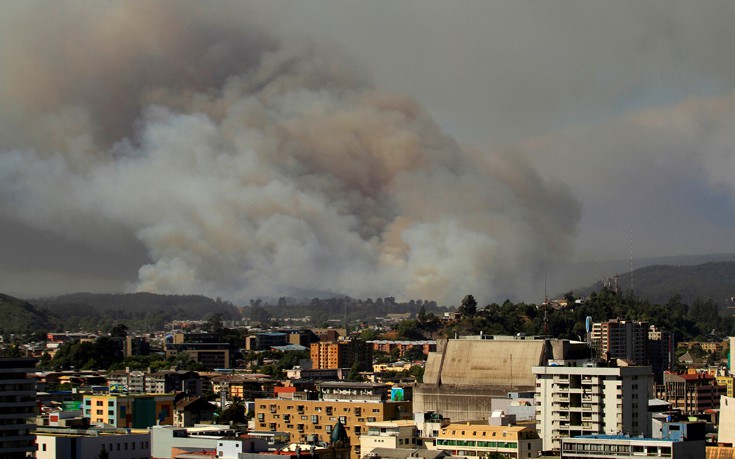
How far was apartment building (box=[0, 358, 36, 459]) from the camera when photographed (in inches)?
1206

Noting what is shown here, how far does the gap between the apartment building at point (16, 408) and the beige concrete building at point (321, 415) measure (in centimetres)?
976

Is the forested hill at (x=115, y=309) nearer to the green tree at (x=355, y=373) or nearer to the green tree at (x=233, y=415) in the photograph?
the green tree at (x=355, y=373)

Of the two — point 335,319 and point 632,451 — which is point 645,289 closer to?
point 335,319

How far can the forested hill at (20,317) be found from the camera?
10612 centimetres

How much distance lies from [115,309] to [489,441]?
8768 cm

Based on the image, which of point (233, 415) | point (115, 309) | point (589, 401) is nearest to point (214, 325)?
point (115, 309)

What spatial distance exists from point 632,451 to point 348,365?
58.4m

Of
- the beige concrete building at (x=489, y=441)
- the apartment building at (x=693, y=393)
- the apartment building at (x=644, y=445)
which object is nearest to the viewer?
the apartment building at (x=644, y=445)

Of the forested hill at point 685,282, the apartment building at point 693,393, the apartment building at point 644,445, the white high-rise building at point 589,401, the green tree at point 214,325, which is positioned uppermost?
the forested hill at point 685,282

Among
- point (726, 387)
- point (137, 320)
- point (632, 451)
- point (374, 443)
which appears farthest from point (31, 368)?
point (137, 320)

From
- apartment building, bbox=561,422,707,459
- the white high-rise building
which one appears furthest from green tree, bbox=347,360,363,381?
apartment building, bbox=561,422,707,459

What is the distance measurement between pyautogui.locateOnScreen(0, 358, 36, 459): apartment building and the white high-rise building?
1186 centimetres

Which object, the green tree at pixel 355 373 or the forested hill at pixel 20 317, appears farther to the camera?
the forested hill at pixel 20 317

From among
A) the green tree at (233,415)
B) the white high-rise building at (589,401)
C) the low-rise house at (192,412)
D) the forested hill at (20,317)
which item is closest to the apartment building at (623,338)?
the green tree at (233,415)
